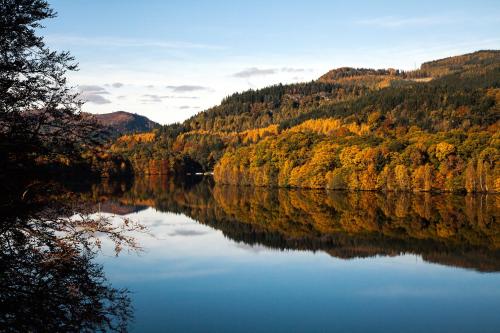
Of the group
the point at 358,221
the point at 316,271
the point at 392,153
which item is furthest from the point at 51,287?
the point at 392,153

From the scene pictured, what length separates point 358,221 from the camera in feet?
176

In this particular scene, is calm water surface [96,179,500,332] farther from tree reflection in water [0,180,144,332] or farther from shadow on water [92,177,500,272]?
tree reflection in water [0,180,144,332]

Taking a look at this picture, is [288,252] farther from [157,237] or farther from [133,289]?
[133,289]

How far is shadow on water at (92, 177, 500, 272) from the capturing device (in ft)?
127

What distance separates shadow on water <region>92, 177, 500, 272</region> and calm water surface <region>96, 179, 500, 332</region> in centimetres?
15

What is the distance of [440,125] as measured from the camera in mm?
129875

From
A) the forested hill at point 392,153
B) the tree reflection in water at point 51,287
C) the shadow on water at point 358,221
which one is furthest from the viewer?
the forested hill at point 392,153

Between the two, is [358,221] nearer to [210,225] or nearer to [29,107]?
[210,225]

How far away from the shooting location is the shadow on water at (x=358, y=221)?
38.7 metres

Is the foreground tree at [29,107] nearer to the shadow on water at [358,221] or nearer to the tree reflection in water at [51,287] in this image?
the tree reflection in water at [51,287]

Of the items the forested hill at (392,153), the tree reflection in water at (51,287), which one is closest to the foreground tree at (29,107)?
the tree reflection in water at (51,287)

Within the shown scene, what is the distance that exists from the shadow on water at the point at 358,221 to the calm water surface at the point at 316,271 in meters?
0.15

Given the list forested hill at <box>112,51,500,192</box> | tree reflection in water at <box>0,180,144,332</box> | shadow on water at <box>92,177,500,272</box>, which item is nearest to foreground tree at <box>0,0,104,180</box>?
tree reflection in water at <box>0,180,144,332</box>

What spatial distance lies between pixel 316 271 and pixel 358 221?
2314cm
